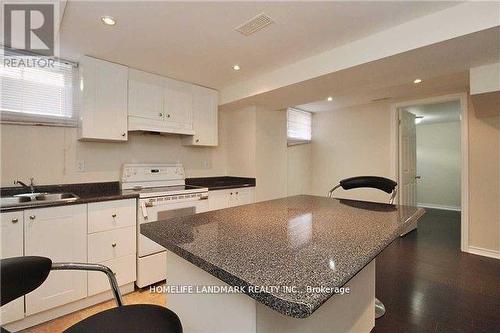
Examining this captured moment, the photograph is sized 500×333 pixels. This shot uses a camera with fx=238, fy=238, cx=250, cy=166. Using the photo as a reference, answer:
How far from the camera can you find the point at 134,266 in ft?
7.44

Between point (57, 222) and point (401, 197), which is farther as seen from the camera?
point (401, 197)

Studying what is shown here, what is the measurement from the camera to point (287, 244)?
0.82 metres

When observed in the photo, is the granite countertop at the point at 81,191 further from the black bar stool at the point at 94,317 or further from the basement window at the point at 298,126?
the basement window at the point at 298,126

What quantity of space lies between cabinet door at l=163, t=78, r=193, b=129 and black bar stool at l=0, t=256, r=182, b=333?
222 cm

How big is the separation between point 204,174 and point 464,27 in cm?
309

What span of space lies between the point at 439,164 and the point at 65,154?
7.78 metres

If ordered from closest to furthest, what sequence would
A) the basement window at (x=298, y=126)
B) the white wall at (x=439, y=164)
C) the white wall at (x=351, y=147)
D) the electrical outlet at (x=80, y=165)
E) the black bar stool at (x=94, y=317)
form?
the black bar stool at (x=94, y=317) < the electrical outlet at (x=80, y=165) < the white wall at (x=351, y=147) < the basement window at (x=298, y=126) < the white wall at (x=439, y=164)

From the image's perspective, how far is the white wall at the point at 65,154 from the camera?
2125 millimetres

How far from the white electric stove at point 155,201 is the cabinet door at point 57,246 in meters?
0.46

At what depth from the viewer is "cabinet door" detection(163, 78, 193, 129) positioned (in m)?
2.87

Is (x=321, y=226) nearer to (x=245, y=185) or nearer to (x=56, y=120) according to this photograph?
(x=245, y=185)

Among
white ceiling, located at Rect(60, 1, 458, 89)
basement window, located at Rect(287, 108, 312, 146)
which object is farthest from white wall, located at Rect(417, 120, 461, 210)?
white ceiling, located at Rect(60, 1, 458, 89)

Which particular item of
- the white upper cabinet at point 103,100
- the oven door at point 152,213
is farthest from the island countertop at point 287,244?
the white upper cabinet at point 103,100

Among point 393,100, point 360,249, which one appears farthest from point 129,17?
point 393,100
